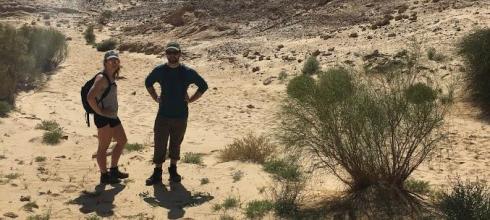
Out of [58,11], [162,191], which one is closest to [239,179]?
[162,191]

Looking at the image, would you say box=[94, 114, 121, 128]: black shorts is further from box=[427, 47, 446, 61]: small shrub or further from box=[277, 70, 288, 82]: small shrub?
box=[427, 47, 446, 61]: small shrub

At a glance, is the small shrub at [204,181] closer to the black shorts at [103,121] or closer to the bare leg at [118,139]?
the bare leg at [118,139]

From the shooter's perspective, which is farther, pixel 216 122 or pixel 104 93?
pixel 216 122

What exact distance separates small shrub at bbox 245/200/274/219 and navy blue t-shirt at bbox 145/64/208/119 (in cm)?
128

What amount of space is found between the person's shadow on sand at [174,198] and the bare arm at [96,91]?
1.10 meters

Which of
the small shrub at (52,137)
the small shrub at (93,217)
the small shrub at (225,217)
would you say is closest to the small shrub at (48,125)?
the small shrub at (52,137)

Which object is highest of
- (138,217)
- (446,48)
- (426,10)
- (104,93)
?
(426,10)

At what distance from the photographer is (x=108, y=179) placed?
6.41m

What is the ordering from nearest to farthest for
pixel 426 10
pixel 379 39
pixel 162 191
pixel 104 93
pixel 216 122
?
pixel 104 93
pixel 162 191
pixel 216 122
pixel 379 39
pixel 426 10

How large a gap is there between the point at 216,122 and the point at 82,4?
95.3ft

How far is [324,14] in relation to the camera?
23.6m

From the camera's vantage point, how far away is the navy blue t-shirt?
596 cm

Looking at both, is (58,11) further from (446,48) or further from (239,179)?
(239,179)

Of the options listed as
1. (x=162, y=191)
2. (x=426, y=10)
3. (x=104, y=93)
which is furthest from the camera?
(x=426, y=10)
